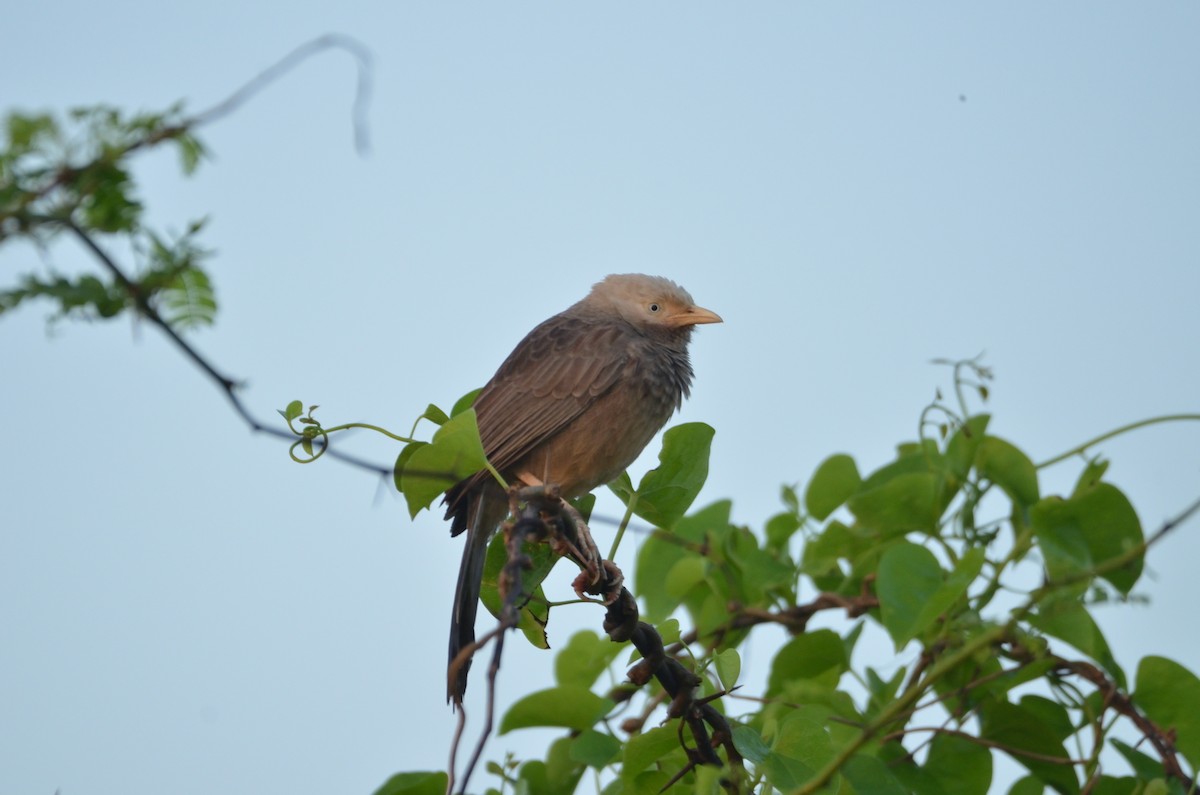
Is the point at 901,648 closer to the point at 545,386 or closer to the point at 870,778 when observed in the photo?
the point at 870,778

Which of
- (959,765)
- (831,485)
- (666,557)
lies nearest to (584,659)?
(666,557)

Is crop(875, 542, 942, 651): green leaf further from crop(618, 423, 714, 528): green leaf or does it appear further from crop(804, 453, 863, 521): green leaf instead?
crop(804, 453, 863, 521): green leaf

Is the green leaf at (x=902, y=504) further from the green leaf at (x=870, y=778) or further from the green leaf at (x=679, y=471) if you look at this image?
the green leaf at (x=870, y=778)

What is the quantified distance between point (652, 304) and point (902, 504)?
2546mm

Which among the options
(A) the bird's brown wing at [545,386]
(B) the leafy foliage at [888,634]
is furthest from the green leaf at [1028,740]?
(A) the bird's brown wing at [545,386]

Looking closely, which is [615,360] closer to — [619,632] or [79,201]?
[619,632]

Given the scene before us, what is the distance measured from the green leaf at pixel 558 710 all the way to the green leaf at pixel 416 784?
8.4 inches

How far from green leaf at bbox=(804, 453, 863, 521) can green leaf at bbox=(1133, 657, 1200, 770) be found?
3.58 ft

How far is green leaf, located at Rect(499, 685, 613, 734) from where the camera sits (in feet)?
10.7

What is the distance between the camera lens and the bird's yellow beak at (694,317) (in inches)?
234

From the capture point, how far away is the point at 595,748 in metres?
3.42

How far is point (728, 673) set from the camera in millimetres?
3355

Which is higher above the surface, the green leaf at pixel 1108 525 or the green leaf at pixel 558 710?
the green leaf at pixel 558 710

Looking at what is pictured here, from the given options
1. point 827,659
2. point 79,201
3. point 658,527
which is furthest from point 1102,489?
point 79,201
